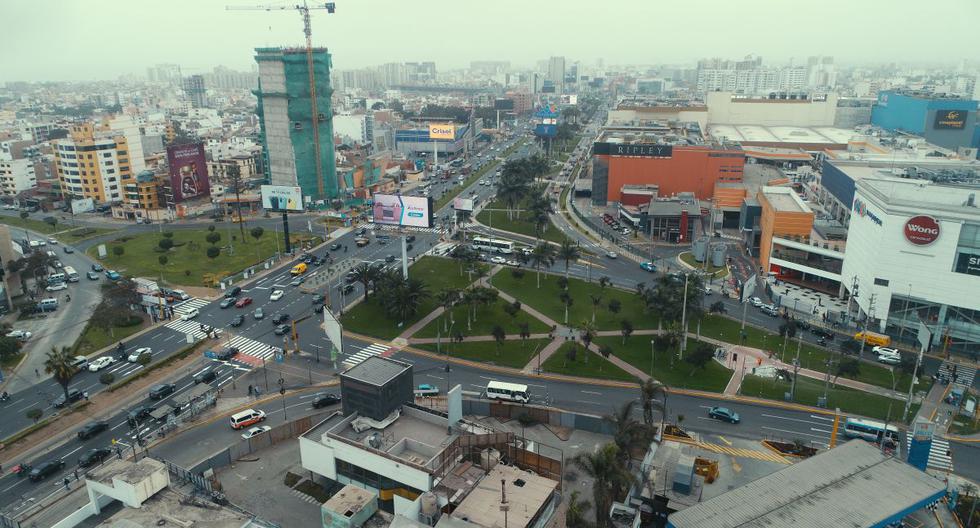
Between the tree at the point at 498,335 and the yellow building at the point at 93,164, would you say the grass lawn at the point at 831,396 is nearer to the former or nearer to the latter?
the tree at the point at 498,335

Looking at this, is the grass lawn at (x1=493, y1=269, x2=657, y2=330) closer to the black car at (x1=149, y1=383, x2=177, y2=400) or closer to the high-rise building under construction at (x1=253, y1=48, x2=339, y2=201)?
the black car at (x1=149, y1=383, x2=177, y2=400)

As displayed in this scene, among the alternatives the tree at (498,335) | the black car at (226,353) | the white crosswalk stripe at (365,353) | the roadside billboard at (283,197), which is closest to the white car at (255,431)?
the white crosswalk stripe at (365,353)

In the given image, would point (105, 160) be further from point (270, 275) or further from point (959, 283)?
point (959, 283)

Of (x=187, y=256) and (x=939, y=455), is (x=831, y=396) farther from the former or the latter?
(x=187, y=256)

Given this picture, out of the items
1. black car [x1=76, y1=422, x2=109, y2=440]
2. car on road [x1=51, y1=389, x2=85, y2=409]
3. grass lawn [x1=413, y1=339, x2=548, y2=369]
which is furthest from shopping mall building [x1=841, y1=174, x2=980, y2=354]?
car on road [x1=51, y1=389, x2=85, y2=409]

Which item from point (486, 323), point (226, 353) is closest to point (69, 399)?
point (226, 353)

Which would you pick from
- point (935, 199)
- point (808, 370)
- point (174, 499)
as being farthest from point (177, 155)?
point (935, 199)

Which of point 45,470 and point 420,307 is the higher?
point 420,307
